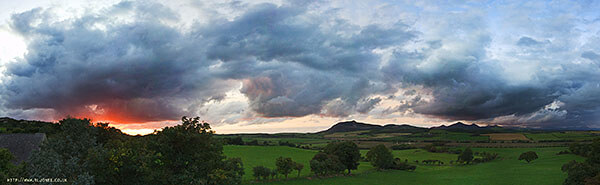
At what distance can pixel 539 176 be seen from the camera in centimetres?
8406

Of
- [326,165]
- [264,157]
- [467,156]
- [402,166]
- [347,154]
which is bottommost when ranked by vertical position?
[402,166]

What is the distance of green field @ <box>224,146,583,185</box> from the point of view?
275ft

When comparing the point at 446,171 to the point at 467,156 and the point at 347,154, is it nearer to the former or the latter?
the point at 467,156

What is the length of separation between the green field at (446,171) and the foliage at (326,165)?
252 cm

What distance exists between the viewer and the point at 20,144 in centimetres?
5172

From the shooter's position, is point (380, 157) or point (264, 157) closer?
point (380, 157)

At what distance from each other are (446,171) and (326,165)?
52.7 meters

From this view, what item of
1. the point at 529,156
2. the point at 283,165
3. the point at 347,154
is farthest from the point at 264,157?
the point at 529,156

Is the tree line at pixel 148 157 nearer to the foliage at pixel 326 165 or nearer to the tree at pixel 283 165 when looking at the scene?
the tree at pixel 283 165

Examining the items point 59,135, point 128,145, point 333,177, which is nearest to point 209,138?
point 128,145

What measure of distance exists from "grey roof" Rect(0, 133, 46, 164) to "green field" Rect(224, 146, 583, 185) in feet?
130

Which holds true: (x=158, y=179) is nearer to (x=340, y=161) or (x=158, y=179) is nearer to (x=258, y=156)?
(x=340, y=161)

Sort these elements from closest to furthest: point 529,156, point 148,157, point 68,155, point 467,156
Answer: point 68,155 → point 148,157 → point 529,156 → point 467,156

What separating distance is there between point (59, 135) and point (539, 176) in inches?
3948
